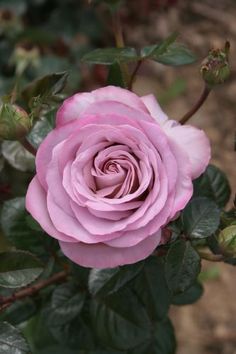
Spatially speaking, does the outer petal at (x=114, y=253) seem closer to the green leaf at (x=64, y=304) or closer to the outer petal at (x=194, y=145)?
the outer petal at (x=194, y=145)

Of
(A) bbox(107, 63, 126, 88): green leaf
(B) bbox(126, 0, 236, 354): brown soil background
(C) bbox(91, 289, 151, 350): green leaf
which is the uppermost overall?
(A) bbox(107, 63, 126, 88): green leaf

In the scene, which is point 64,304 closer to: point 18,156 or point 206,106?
point 18,156

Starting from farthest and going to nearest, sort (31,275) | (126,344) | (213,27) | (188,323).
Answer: (213,27) → (188,323) → (126,344) → (31,275)

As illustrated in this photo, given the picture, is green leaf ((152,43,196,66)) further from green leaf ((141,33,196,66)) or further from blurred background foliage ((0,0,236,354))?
blurred background foliage ((0,0,236,354))

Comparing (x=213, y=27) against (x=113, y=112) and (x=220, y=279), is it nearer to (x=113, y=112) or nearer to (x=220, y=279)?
(x=220, y=279)

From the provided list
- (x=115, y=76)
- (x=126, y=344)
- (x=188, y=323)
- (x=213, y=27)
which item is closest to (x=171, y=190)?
(x=115, y=76)

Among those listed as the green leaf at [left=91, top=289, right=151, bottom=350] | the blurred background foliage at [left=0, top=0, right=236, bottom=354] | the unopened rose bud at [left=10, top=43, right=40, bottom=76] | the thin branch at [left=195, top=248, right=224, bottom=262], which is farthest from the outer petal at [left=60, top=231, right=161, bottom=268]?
the unopened rose bud at [left=10, top=43, right=40, bottom=76]
